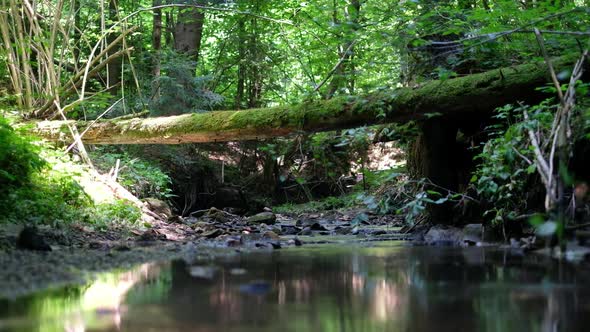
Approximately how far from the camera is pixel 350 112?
5828 mm

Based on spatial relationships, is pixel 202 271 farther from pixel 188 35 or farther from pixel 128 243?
pixel 188 35

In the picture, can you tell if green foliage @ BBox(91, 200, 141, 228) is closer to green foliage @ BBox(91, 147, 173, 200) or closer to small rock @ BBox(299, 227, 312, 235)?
green foliage @ BBox(91, 147, 173, 200)

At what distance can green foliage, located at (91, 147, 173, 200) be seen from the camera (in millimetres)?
8305

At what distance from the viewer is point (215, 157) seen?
1198cm

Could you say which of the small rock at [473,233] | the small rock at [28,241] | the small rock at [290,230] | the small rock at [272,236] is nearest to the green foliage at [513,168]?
the small rock at [473,233]

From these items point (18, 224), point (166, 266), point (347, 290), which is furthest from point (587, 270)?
point (18, 224)

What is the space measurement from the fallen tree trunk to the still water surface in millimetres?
2311

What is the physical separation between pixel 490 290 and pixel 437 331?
0.81 m

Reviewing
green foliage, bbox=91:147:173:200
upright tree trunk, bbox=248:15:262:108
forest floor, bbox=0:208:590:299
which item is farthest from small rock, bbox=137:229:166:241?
upright tree trunk, bbox=248:15:262:108

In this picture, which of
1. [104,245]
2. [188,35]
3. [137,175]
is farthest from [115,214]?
[188,35]

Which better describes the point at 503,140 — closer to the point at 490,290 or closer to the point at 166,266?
the point at 490,290

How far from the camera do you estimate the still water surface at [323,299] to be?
1.64 m

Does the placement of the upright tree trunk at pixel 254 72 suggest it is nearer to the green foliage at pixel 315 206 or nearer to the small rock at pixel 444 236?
the green foliage at pixel 315 206

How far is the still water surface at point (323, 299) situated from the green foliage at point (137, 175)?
17.0 feet
